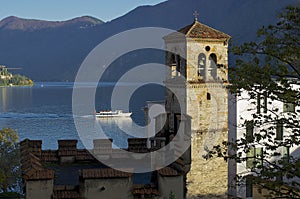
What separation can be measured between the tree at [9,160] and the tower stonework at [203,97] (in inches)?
683

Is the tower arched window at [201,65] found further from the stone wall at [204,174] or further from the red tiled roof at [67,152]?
the red tiled roof at [67,152]

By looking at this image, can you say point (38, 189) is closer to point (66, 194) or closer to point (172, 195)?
point (66, 194)

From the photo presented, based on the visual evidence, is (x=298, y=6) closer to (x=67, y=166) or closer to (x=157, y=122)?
(x=67, y=166)

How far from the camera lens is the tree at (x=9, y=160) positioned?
3388 centimetres

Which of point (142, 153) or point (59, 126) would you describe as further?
point (59, 126)

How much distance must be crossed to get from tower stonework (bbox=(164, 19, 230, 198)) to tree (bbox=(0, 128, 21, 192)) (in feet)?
56.9

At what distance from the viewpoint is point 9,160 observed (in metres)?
35.3

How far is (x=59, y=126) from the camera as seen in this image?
9281 centimetres

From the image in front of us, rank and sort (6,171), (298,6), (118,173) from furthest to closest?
(6,171), (118,173), (298,6)

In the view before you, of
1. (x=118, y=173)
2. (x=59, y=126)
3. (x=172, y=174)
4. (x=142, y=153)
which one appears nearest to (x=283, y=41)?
(x=172, y=174)

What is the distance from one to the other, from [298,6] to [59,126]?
284 ft

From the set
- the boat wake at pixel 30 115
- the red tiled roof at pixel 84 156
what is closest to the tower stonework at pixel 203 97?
the red tiled roof at pixel 84 156

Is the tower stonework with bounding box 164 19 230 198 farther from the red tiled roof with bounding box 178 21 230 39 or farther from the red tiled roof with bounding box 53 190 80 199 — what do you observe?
the red tiled roof with bounding box 53 190 80 199

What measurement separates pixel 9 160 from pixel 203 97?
20.5 meters
